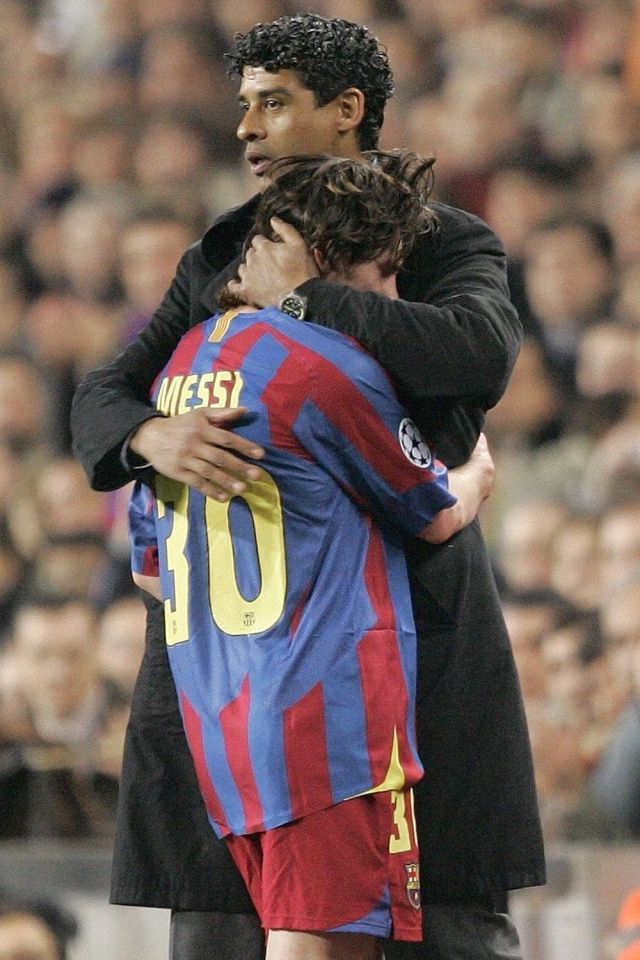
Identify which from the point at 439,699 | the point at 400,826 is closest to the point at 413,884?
the point at 400,826

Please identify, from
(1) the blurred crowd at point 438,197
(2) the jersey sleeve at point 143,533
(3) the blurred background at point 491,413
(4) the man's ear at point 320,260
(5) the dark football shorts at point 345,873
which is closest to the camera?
(5) the dark football shorts at point 345,873

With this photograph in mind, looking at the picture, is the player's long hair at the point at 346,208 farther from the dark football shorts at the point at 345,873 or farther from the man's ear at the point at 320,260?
the dark football shorts at the point at 345,873

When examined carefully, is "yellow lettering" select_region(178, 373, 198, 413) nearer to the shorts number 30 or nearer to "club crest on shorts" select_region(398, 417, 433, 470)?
the shorts number 30

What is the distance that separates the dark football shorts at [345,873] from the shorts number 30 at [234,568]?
19cm

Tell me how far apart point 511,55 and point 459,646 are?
280 cm

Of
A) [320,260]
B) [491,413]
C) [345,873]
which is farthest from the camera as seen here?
[491,413]

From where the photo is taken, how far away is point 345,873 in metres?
1.39

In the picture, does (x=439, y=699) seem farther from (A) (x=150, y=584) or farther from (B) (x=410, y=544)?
(A) (x=150, y=584)

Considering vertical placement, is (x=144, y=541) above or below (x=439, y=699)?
above

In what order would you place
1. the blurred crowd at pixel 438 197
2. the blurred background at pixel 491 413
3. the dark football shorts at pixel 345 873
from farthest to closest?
the blurred crowd at pixel 438 197
the blurred background at pixel 491 413
the dark football shorts at pixel 345 873

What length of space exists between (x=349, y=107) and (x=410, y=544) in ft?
1.65

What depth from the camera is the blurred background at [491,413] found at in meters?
3.44

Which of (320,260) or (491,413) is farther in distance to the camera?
(491,413)

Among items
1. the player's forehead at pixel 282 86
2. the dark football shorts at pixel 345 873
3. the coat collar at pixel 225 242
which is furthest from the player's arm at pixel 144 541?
the player's forehead at pixel 282 86
